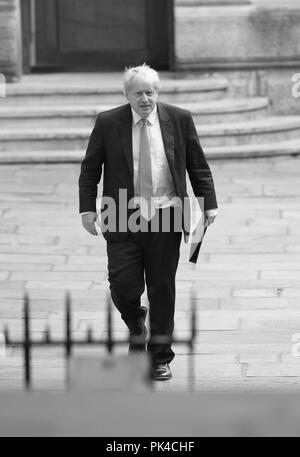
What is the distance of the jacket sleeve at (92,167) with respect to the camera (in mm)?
6945

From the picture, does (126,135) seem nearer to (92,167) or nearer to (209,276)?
(92,167)

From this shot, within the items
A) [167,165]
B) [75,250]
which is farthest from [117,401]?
[75,250]

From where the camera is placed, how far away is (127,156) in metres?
6.84

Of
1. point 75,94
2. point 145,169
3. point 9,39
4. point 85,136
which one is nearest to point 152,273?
point 145,169

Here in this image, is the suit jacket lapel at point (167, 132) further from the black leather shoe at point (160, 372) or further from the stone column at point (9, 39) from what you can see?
the stone column at point (9, 39)

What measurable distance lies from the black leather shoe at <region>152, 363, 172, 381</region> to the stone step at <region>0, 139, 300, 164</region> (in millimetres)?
6531

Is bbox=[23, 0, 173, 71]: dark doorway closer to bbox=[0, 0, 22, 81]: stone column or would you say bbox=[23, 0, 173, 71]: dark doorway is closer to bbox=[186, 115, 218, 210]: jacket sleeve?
bbox=[0, 0, 22, 81]: stone column

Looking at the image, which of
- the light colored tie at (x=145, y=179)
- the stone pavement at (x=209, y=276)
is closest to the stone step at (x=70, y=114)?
the stone pavement at (x=209, y=276)

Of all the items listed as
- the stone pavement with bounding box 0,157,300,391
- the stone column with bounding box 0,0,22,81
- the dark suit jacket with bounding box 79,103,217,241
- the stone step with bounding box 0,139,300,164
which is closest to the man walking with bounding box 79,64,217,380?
the dark suit jacket with bounding box 79,103,217,241

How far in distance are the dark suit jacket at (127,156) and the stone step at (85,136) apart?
259 inches

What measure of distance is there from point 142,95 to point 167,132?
0.92ft

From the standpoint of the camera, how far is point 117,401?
3654mm
